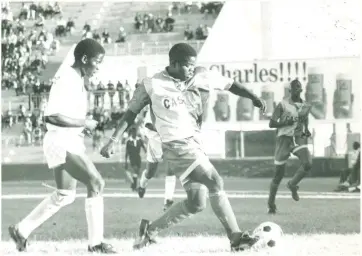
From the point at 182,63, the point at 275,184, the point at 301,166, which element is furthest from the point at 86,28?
the point at 301,166

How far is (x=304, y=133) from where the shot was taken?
5.01 metres

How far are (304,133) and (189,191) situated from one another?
1587mm

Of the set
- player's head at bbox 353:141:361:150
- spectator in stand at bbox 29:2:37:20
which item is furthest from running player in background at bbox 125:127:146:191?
player's head at bbox 353:141:361:150

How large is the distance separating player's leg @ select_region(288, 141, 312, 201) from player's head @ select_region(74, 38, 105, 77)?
203 cm

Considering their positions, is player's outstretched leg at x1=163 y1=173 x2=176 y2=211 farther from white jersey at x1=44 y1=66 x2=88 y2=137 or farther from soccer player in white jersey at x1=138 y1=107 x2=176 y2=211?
white jersey at x1=44 y1=66 x2=88 y2=137

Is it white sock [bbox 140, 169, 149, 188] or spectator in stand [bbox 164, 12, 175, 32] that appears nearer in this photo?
spectator in stand [bbox 164, 12, 175, 32]

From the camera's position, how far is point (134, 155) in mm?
5289

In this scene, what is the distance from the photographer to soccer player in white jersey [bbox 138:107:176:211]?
4.57 meters

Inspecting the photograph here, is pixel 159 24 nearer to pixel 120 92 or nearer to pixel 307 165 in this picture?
pixel 120 92

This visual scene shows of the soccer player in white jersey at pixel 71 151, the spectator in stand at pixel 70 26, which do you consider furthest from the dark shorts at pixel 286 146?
the spectator in stand at pixel 70 26

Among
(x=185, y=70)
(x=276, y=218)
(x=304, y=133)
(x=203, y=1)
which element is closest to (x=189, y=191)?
(x=185, y=70)

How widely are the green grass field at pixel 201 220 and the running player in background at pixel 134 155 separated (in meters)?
0.19

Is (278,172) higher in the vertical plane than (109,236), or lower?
higher

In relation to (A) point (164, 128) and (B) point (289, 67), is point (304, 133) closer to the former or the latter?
(B) point (289, 67)
